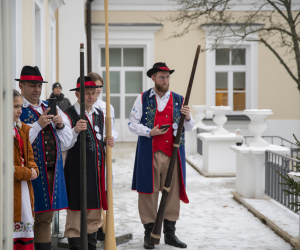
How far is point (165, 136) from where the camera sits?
370 centimetres

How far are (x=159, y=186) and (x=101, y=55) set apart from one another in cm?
961

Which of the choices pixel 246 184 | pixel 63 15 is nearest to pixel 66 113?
pixel 246 184

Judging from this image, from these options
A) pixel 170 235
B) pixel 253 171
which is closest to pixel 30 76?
pixel 170 235

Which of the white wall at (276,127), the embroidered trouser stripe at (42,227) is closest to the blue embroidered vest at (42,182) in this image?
the embroidered trouser stripe at (42,227)

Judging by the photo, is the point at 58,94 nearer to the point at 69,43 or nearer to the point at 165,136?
the point at 69,43

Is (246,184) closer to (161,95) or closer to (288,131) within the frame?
(161,95)

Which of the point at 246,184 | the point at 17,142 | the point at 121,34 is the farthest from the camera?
the point at 121,34

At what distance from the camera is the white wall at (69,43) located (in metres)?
10.5

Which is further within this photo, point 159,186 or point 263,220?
point 263,220

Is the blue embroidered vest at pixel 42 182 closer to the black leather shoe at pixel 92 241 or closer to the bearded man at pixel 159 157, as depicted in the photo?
the black leather shoe at pixel 92 241

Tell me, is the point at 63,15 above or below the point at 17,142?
above

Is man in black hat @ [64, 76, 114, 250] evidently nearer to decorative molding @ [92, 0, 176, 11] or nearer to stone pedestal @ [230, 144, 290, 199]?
stone pedestal @ [230, 144, 290, 199]

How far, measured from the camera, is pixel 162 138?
3705 mm

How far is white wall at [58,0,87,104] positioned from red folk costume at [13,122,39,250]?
8.16 meters
